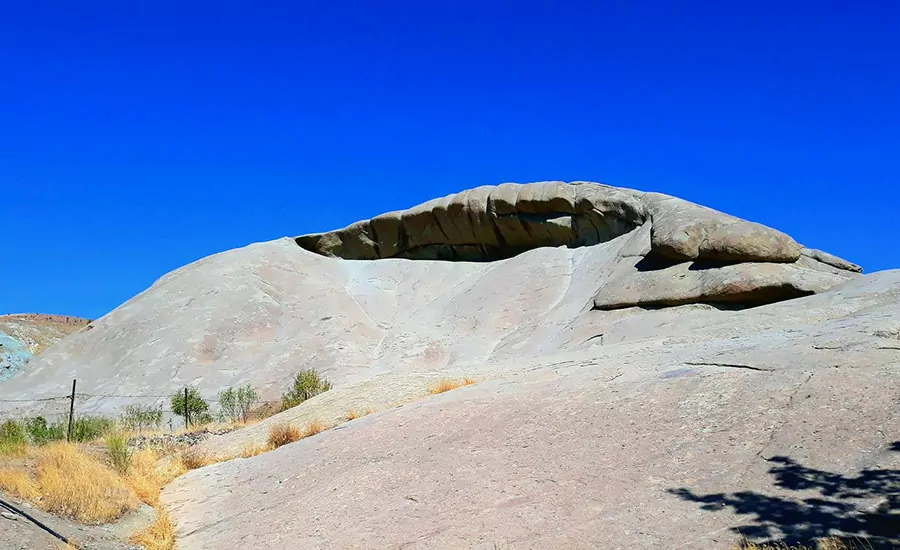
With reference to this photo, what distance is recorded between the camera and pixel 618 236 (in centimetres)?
2945

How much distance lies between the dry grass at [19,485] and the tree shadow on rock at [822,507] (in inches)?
279

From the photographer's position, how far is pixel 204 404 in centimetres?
2430

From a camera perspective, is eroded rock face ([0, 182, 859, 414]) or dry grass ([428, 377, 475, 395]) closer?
dry grass ([428, 377, 475, 395])

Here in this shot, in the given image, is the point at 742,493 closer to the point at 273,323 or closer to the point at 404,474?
the point at 404,474

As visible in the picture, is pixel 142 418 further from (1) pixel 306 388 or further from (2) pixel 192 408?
(1) pixel 306 388

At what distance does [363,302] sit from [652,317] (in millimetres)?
14907

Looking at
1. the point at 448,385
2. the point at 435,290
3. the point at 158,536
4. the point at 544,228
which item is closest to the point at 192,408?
the point at 435,290

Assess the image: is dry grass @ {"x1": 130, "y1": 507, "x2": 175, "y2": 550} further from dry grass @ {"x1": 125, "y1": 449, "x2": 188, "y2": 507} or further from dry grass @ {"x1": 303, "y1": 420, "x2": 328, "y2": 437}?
dry grass @ {"x1": 303, "y1": 420, "x2": 328, "y2": 437}

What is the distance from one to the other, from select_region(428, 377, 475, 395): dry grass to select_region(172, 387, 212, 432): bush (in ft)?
35.1

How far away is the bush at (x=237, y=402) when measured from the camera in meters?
23.9

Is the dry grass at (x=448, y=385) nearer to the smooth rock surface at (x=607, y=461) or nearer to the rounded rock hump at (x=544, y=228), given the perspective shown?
the smooth rock surface at (x=607, y=461)

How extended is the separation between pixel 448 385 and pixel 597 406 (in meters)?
5.24

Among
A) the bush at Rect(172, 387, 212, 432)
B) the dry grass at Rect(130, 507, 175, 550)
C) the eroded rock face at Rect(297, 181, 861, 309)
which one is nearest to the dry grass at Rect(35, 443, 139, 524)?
the dry grass at Rect(130, 507, 175, 550)

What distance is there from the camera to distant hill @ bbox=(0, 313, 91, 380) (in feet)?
103
